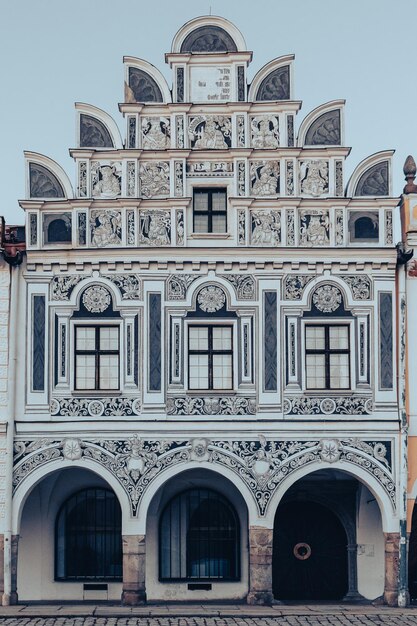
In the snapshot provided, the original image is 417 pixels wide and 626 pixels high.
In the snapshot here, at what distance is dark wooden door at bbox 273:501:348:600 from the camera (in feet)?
98.5

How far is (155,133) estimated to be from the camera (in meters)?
29.2

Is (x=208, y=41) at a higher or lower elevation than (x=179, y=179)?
higher

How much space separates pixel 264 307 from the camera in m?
28.7

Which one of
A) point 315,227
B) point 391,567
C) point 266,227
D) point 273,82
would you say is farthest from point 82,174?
point 391,567

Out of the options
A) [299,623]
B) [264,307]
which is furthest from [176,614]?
[264,307]

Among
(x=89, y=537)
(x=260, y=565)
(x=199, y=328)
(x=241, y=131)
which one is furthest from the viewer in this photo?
(x=89, y=537)

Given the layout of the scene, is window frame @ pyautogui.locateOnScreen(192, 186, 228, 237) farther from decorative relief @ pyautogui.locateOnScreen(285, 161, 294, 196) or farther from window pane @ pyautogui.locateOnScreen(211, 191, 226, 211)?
decorative relief @ pyautogui.locateOnScreen(285, 161, 294, 196)

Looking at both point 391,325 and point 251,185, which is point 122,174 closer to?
point 251,185

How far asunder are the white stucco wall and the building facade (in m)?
0.05

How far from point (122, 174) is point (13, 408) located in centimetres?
604

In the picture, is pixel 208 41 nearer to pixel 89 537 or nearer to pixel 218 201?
pixel 218 201

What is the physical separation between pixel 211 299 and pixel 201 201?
7.81 feet

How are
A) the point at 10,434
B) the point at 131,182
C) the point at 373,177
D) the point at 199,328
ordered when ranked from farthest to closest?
1. the point at 373,177
2. the point at 131,182
3. the point at 199,328
4. the point at 10,434

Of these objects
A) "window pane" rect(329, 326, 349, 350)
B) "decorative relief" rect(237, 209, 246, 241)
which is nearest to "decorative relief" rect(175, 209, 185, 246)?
"decorative relief" rect(237, 209, 246, 241)
